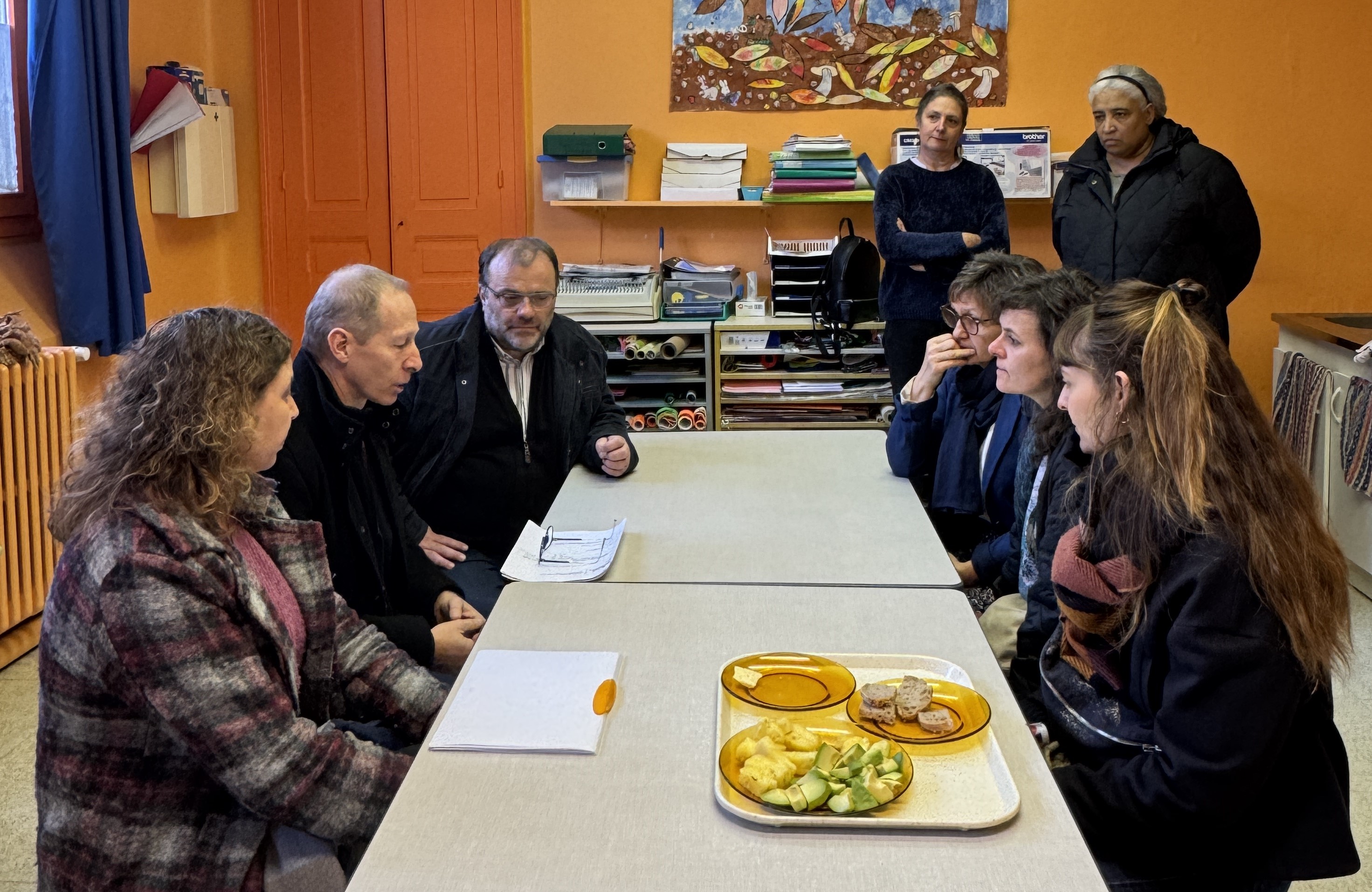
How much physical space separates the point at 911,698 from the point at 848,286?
3108 mm

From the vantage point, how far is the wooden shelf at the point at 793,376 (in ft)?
15.0

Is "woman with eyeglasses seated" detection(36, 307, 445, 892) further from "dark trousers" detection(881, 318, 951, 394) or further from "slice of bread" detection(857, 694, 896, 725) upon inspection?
"dark trousers" detection(881, 318, 951, 394)

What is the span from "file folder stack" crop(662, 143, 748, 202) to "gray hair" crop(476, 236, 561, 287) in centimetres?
192

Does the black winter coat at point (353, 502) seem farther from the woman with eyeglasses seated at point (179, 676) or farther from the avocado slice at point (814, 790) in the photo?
the avocado slice at point (814, 790)

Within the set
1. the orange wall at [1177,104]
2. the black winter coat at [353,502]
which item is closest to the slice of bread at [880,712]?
the black winter coat at [353,502]

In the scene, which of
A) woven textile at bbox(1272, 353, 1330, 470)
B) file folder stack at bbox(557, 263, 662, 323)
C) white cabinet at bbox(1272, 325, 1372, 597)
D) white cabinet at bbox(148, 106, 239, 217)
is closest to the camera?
white cabinet at bbox(1272, 325, 1372, 597)

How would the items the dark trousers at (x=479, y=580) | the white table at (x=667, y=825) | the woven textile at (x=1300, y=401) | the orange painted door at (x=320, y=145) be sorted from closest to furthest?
the white table at (x=667, y=825) < the dark trousers at (x=479, y=580) < the woven textile at (x=1300, y=401) < the orange painted door at (x=320, y=145)

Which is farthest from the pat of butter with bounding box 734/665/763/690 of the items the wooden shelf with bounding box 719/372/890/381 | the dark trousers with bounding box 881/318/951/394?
the wooden shelf with bounding box 719/372/890/381

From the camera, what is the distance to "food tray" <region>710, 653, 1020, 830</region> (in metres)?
1.29

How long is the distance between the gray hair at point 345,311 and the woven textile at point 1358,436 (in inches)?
107

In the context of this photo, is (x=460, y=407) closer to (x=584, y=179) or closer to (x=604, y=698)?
(x=604, y=698)

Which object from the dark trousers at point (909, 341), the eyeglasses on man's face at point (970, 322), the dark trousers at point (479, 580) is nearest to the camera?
the dark trousers at point (479, 580)

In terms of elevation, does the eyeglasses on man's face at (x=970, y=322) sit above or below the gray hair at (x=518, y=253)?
below

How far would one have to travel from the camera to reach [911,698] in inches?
60.7
